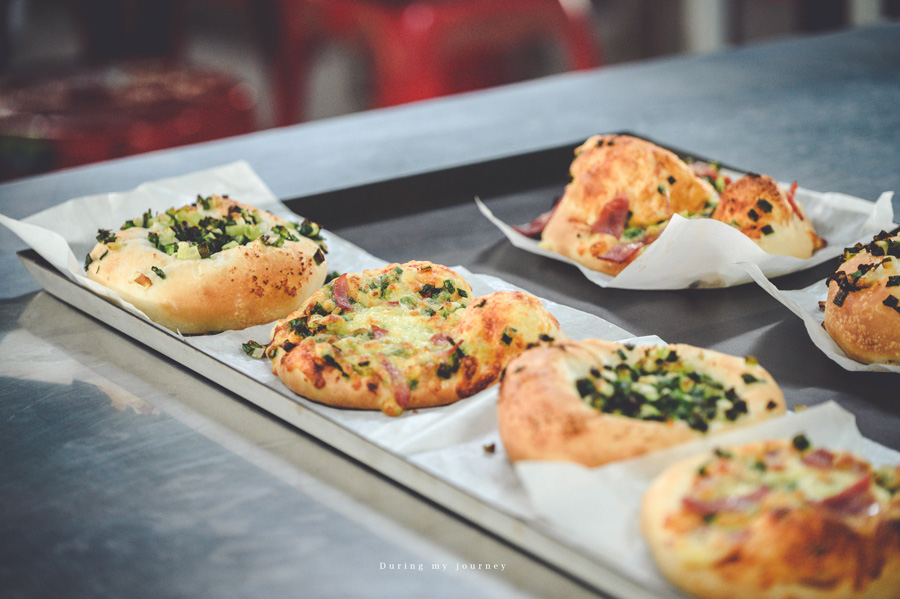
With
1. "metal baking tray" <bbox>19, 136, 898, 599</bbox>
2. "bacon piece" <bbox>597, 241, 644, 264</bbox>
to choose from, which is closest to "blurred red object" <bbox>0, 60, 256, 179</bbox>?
"metal baking tray" <bbox>19, 136, 898, 599</bbox>

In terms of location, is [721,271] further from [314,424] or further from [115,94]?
[115,94]

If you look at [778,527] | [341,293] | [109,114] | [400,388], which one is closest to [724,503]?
[778,527]

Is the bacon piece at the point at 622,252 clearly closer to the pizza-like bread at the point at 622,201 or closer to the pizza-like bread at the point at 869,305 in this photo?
the pizza-like bread at the point at 622,201

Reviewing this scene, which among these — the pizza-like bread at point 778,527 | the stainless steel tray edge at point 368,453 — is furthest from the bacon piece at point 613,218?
the pizza-like bread at point 778,527

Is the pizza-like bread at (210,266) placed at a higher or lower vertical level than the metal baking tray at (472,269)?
higher

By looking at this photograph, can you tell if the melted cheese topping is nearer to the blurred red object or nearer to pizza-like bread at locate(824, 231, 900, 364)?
pizza-like bread at locate(824, 231, 900, 364)

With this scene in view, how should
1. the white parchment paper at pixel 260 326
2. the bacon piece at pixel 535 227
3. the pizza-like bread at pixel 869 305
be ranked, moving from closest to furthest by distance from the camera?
the white parchment paper at pixel 260 326 < the pizza-like bread at pixel 869 305 < the bacon piece at pixel 535 227

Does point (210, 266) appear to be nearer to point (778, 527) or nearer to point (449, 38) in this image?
point (778, 527)

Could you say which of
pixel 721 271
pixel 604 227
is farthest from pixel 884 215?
pixel 604 227
